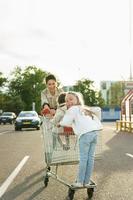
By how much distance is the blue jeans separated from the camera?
730 centimetres

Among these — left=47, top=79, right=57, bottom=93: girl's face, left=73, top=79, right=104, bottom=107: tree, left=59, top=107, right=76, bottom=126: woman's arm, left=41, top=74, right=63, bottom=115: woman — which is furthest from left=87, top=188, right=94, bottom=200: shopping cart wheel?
left=73, top=79, right=104, bottom=107: tree

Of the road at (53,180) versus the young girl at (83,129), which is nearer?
the young girl at (83,129)

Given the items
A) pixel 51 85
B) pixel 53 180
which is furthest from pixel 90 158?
pixel 51 85

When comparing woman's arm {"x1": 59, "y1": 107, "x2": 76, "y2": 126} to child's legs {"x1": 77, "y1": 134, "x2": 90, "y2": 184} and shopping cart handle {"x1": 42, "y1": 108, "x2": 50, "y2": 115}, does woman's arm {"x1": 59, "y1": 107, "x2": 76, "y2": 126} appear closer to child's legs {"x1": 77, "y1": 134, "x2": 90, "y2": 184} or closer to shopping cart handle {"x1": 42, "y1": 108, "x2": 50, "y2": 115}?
child's legs {"x1": 77, "y1": 134, "x2": 90, "y2": 184}

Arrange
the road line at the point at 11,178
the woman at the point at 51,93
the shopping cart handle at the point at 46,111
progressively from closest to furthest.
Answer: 1. the road line at the point at 11,178
2. the shopping cart handle at the point at 46,111
3. the woman at the point at 51,93

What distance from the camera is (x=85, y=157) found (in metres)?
7.32

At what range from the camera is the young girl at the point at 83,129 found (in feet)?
23.9

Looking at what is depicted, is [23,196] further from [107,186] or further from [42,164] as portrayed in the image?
[42,164]

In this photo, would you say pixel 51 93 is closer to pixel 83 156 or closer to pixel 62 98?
pixel 62 98

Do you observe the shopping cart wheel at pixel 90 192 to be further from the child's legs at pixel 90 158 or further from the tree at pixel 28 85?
the tree at pixel 28 85

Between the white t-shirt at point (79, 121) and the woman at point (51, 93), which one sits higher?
the woman at point (51, 93)

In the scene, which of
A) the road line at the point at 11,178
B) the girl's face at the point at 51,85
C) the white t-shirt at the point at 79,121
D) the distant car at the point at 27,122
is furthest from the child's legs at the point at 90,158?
the distant car at the point at 27,122

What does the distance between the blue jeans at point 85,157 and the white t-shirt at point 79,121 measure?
0.08 meters

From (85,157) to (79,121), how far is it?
1.64 ft
